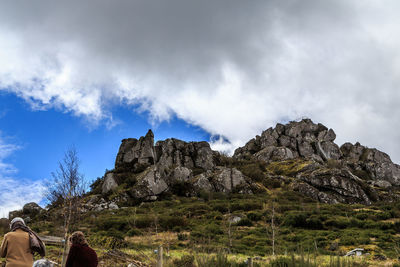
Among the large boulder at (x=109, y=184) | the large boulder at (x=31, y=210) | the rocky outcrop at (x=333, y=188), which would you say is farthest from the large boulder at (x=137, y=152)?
the rocky outcrop at (x=333, y=188)

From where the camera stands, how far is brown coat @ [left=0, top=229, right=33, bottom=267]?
495 cm

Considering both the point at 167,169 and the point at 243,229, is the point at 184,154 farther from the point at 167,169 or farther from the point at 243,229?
the point at 243,229

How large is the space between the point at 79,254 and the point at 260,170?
5615cm

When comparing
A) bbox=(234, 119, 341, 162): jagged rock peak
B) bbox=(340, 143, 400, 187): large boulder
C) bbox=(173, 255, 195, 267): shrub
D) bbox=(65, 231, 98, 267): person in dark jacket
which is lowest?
bbox=(173, 255, 195, 267): shrub

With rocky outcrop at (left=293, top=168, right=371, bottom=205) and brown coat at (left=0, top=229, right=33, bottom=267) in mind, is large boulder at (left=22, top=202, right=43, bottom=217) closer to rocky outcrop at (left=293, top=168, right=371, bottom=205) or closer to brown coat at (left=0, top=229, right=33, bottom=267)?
brown coat at (left=0, top=229, right=33, bottom=267)

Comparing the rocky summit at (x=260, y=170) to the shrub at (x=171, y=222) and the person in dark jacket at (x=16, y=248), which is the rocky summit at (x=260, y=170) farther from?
the person in dark jacket at (x=16, y=248)

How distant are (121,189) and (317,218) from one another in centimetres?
2779

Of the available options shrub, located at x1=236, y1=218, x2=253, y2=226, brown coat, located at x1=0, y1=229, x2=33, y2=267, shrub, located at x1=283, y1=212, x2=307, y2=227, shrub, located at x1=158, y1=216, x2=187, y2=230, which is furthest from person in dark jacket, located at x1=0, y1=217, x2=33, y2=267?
shrub, located at x1=283, y1=212, x2=307, y2=227

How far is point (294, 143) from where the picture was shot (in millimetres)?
86125

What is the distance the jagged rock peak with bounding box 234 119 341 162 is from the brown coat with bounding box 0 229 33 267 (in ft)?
248

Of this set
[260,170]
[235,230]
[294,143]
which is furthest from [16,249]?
[294,143]

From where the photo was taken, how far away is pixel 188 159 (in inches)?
2367

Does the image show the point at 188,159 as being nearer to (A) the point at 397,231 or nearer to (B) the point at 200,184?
(B) the point at 200,184

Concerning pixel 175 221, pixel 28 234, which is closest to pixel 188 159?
pixel 175 221
